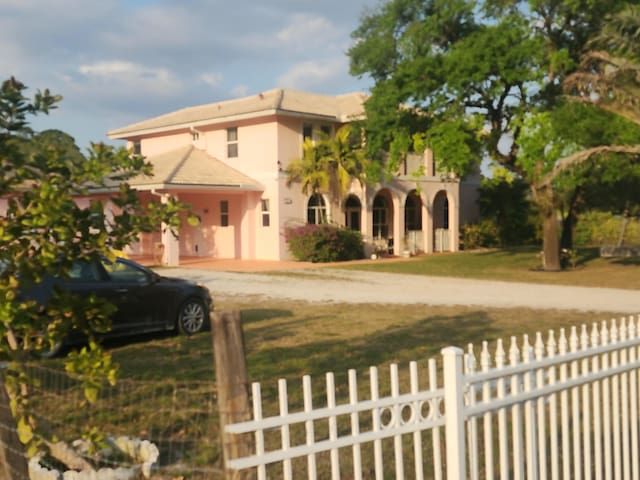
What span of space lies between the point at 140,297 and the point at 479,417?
723 centimetres

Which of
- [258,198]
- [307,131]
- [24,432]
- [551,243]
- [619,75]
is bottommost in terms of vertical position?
[24,432]

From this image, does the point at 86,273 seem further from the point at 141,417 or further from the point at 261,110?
the point at 261,110

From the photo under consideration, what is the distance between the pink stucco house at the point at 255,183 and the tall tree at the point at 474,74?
4467 mm

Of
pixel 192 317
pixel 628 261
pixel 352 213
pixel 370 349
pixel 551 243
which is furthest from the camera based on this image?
pixel 352 213

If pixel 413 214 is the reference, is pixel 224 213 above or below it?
above

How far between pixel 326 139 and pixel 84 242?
24.3 meters

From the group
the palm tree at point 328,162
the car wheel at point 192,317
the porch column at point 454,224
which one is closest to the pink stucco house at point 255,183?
the palm tree at point 328,162

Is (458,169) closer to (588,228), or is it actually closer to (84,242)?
(84,242)

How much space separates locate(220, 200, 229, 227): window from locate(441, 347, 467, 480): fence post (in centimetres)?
2686

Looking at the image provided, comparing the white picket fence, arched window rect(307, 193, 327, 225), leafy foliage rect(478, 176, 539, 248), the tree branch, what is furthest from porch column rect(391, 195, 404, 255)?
the white picket fence

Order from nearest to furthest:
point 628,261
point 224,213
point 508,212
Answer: point 628,261 → point 224,213 → point 508,212

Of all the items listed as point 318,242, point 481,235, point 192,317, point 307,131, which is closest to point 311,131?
point 307,131

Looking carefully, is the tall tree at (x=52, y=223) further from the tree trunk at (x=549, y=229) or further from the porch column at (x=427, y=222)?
the porch column at (x=427, y=222)

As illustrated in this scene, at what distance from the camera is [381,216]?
3356 centimetres
